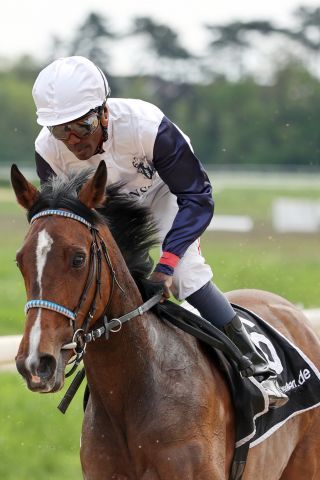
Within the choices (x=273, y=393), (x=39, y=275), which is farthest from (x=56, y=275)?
(x=273, y=393)

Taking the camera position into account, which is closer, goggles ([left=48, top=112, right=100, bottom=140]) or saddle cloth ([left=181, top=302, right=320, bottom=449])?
goggles ([left=48, top=112, right=100, bottom=140])

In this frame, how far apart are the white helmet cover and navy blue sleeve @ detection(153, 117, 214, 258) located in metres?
0.34

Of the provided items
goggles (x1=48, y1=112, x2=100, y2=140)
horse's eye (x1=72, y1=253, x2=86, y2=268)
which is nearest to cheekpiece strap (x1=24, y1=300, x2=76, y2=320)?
horse's eye (x1=72, y1=253, x2=86, y2=268)

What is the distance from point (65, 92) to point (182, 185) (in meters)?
0.62

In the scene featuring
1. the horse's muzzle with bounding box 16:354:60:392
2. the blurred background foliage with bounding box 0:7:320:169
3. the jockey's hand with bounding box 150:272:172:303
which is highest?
the horse's muzzle with bounding box 16:354:60:392

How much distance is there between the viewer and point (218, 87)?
180 feet

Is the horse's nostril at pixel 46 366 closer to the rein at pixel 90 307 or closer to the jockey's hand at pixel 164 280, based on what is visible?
the rein at pixel 90 307

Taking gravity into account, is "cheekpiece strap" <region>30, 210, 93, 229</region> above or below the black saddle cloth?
above

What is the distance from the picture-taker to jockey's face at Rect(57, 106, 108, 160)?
4.11m

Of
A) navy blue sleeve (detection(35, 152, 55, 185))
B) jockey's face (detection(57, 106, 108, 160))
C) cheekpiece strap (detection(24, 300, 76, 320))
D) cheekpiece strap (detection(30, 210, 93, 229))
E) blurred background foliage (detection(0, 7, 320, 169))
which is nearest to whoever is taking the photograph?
cheekpiece strap (detection(24, 300, 76, 320))

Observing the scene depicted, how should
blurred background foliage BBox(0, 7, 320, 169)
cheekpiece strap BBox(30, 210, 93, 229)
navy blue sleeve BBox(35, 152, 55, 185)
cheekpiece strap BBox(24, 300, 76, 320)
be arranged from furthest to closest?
1. blurred background foliage BBox(0, 7, 320, 169)
2. navy blue sleeve BBox(35, 152, 55, 185)
3. cheekpiece strap BBox(30, 210, 93, 229)
4. cheekpiece strap BBox(24, 300, 76, 320)

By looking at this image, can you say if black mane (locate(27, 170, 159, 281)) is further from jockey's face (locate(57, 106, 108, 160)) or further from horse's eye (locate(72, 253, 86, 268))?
horse's eye (locate(72, 253, 86, 268))

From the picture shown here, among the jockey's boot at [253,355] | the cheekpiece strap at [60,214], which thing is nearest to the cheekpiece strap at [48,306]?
the cheekpiece strap at [60,214]

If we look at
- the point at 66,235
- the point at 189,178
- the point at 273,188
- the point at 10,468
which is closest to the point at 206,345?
the point at 189,178
